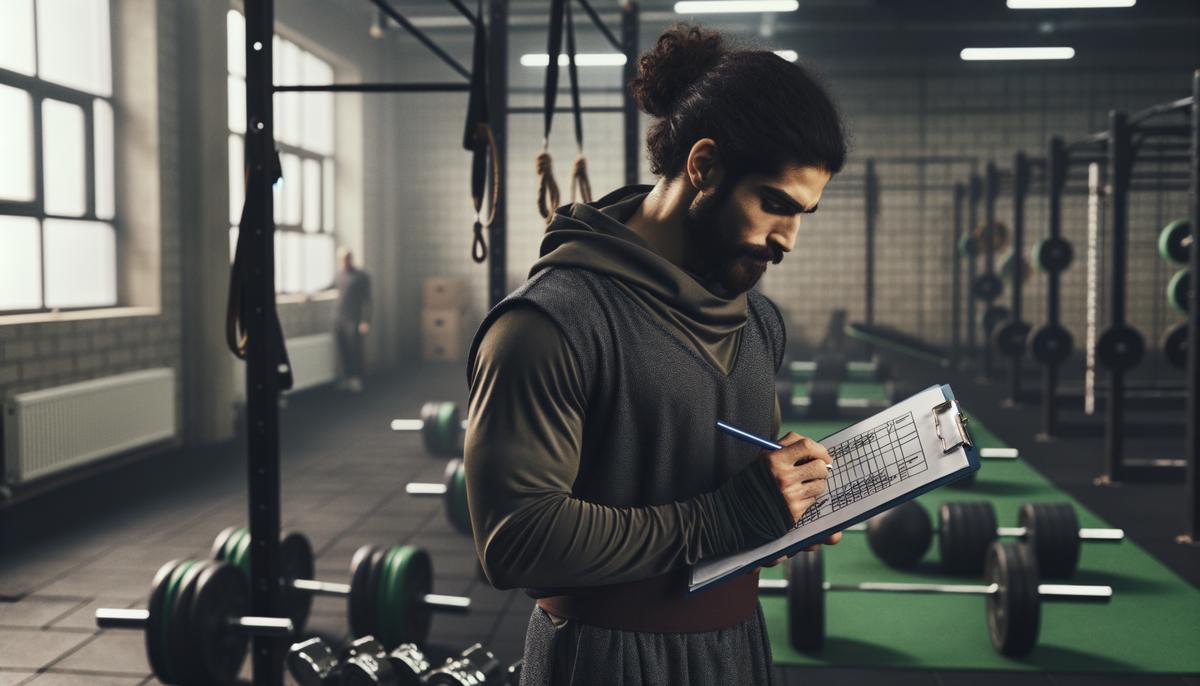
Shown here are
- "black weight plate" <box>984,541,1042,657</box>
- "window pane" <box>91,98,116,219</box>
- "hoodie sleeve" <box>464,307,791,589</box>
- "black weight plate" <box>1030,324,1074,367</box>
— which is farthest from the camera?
"black weight plate" <box>1030,324,1074,367</box>

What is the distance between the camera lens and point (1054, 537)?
139 inches

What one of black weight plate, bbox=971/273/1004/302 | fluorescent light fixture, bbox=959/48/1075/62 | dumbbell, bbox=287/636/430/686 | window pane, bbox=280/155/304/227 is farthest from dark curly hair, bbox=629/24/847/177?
fluorescent light fixture, bbox=959/48/1075/62

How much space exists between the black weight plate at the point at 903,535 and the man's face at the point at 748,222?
292cm

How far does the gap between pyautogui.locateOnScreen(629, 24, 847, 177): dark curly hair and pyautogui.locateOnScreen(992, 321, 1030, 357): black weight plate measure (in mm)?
7080

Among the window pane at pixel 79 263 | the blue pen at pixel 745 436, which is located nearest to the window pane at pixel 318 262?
the window pane at pixel 79 263

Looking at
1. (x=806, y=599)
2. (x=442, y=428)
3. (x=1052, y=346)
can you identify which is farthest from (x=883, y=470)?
(x=1052, y=346)

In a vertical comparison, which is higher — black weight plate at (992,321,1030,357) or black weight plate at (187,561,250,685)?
black weight plate at (992,321,1030,357)

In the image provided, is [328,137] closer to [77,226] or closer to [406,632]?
[77,226]

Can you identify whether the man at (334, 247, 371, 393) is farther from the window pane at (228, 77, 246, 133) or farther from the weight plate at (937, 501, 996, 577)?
the weight plate at (937, 501, 996, 577)

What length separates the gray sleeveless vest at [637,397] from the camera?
96 cm

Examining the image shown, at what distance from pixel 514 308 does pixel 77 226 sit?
539 centimetres

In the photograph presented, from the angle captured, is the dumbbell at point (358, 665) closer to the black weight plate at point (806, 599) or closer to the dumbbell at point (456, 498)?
the black weight plate at point (806, 599)

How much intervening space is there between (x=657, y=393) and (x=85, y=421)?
4.90 m

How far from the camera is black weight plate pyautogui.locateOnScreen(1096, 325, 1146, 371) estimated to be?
4.90m
